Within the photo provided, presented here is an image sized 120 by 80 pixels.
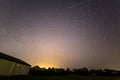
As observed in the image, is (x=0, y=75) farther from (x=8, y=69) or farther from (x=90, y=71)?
(x=90, y=71)

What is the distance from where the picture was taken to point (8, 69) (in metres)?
34.8

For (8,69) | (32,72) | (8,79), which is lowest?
(8,79)

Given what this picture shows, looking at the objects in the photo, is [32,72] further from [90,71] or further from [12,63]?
[12,63]

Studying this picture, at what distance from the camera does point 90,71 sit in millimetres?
81438

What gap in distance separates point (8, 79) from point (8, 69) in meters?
2.59

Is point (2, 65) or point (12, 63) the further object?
point (12, 63)

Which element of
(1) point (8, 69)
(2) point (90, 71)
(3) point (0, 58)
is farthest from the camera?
(2) point (90, 71)

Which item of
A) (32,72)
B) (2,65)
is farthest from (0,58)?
(32,72)

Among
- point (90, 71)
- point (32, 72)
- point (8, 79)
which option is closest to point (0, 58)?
point (8, 79)

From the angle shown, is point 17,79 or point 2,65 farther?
point 17,79

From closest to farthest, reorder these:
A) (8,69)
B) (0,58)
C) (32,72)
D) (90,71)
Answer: (0,58) → (8,69) → (32,72) → (90,71)

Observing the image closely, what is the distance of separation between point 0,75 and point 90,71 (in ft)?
181

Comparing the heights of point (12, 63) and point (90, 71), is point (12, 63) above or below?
below

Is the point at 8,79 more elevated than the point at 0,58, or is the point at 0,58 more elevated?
the point at 0,58
